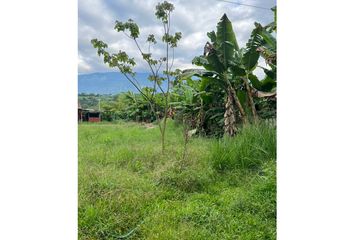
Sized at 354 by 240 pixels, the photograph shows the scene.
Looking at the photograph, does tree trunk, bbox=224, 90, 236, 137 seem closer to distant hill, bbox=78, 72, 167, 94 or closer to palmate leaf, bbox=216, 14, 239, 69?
palmate leaf, bbox=216, 14, 239, 69

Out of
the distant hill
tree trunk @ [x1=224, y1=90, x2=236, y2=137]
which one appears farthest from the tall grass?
the distant hill

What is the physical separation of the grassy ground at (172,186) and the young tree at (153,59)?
0.15m

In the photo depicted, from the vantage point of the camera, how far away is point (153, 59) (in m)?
1.46

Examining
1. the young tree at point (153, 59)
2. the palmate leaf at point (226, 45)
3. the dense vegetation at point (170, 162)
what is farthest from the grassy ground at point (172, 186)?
the palmate leaf at point (226, 45)

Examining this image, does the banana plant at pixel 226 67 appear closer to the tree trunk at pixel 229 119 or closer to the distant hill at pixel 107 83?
the tree trunk at pixel 229 119

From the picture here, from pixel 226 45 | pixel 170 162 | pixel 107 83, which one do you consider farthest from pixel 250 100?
pixel 107 83

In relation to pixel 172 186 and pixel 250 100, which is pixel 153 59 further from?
pixel 250 100

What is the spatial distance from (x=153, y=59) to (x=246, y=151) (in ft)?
2.48

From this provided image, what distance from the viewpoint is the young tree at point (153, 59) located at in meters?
1.31

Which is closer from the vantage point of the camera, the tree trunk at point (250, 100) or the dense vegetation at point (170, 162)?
the dense vegetation at point (170, 162)

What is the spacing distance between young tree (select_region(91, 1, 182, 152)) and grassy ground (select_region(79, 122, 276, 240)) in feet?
0.50

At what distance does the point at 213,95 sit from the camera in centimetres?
231
